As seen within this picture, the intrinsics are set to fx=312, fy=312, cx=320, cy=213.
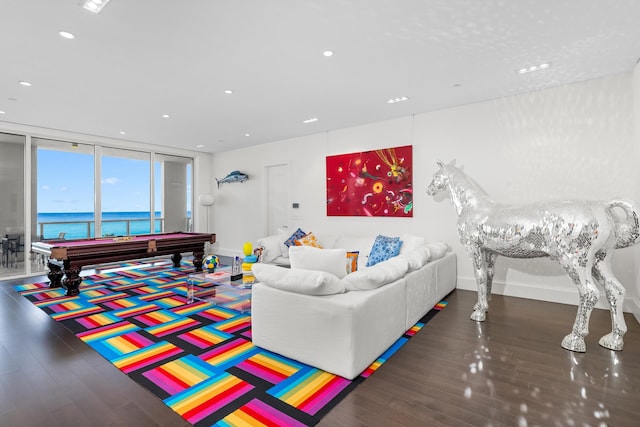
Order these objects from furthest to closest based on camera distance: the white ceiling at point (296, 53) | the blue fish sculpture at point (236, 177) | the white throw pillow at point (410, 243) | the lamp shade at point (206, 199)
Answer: the lamp shade at point (206, 199)
the blue fish sculpture at point (236, 177)
the white throw pillow at point (410, 243)
the white ceiling at point (296, 53)

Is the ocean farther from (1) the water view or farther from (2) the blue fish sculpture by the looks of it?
(2) the blue fish sculpture

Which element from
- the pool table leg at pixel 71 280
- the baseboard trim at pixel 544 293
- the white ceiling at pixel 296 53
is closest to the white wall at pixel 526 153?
the baseboard trim at pixel 544 293

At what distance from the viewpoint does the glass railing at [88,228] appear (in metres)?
6.30

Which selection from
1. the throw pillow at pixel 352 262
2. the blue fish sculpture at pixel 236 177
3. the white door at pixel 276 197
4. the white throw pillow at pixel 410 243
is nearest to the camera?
the throw pillow at pixel 352 262

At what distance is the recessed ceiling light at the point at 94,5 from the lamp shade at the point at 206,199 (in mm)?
5643

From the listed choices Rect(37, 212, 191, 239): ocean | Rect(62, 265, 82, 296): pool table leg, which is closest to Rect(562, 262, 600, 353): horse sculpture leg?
Rect(62, 265, 82, 296): pool table leg

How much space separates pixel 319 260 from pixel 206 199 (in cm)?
595

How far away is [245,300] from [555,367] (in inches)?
117

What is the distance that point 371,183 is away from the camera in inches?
212

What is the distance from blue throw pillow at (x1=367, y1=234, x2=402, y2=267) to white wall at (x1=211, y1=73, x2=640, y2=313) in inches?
26.0

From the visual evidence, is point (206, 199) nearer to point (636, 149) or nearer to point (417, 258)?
point (417, 258)

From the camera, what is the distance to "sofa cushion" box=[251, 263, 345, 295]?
2230mm

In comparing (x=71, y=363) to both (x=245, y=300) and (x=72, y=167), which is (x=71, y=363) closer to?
(x=245, y=300)

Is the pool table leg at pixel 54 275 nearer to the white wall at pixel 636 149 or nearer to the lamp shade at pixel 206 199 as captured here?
the lamp shade at pixel 206 199
